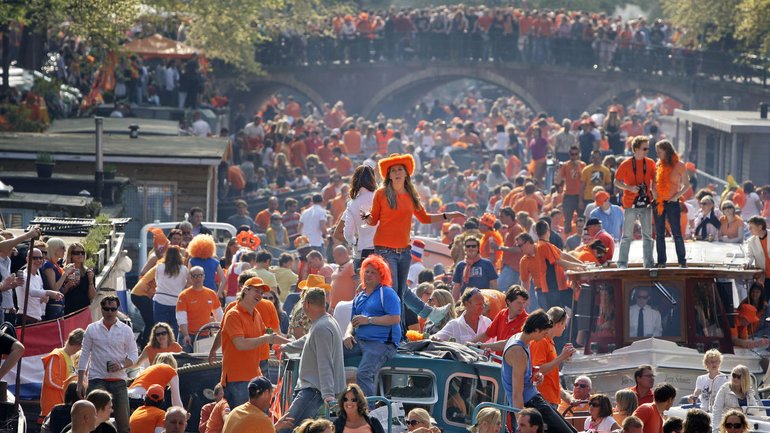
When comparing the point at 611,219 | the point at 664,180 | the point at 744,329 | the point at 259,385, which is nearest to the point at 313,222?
the point at 611,219

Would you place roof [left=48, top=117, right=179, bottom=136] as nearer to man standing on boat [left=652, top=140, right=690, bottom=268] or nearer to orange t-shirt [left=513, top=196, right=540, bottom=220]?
orange t-shirt [left=513, top=196, right=540, bottom=220]

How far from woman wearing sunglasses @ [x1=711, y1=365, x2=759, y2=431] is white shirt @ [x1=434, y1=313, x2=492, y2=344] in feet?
7.36

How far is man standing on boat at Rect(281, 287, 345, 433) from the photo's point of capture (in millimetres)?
12367

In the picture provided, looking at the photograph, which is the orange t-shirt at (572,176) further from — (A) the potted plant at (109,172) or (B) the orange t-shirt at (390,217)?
(B) the orange t-shirt at (390,217)

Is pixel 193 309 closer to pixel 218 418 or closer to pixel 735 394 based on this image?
pixel 218 418

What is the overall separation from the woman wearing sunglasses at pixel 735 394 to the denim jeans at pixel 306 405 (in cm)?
356

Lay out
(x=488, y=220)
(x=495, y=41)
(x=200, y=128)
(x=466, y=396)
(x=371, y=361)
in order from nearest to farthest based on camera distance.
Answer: (x=371, y=361)
(x=466, y=396)
(x=488, y=220)
(x=200, y=128)
(x=495, y=41)

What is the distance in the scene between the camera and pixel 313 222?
84.7 ft

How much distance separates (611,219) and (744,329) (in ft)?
20.7

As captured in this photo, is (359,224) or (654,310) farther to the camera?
(654,310)

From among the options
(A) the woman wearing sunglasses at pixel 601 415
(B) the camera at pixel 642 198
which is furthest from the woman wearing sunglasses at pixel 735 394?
(B) the camera at pixel 642 198

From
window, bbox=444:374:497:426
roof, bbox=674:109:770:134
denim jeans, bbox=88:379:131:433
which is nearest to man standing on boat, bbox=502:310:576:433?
window, bbox=444:374:497:426

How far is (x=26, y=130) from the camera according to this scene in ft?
107

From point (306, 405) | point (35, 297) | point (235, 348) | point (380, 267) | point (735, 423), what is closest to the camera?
point (735, 423)
